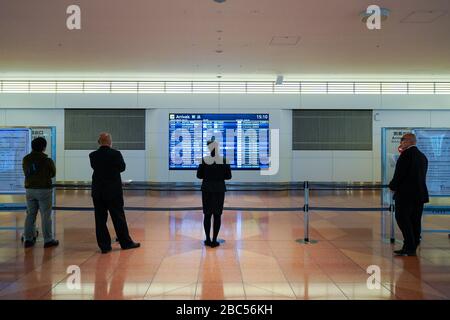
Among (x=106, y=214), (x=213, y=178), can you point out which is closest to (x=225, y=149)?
(x=213, y=178)

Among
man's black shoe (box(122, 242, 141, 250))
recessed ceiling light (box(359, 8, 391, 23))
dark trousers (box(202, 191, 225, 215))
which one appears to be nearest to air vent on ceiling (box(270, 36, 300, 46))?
recessed ceiling light (box(359, 8, 391, 23))

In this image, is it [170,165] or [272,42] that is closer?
[272,42]

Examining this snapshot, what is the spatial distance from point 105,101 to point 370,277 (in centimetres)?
1212

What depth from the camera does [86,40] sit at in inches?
363

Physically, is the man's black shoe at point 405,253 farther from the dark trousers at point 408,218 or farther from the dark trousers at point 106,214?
the dark trousers at point 106,214

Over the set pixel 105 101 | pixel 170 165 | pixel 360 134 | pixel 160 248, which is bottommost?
pixel 160 248

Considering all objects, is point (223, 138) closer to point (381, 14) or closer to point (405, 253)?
point (381, 14)

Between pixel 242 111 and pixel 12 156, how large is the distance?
874 centimetres

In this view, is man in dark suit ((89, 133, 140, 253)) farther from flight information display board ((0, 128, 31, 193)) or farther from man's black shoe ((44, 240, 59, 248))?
flight information display board ((0, 128, 31, 193))

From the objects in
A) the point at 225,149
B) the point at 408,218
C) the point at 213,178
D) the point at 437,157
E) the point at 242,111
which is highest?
the point at 242,111

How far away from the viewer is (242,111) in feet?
47.2

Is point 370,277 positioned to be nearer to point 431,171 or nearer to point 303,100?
point 431,171

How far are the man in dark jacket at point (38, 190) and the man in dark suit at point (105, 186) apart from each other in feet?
3.09
